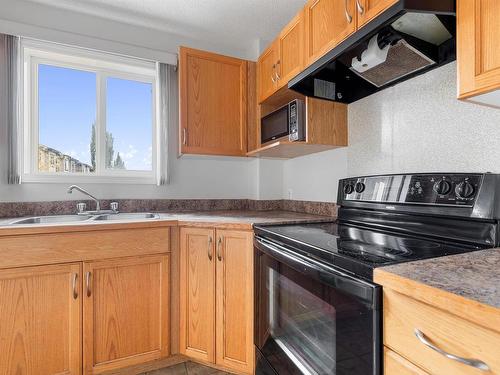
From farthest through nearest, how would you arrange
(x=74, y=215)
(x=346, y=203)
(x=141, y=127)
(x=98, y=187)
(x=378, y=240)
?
(x=141, y=127)
(x=98, y=187)
(x=74, y=215)
(x=346, y=203)
(x=378, y=240)

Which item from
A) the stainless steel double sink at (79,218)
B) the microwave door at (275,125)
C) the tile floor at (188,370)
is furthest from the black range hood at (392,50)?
the tile floor at (188,370)

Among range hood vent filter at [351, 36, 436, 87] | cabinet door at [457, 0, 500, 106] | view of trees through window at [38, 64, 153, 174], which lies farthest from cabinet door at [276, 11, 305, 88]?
view of trees through window at [38, 64, 153, 174]

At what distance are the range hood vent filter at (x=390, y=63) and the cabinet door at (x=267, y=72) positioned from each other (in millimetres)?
632

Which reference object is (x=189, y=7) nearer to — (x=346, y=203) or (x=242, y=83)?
(x=242, y=83)

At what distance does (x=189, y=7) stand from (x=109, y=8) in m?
0.57

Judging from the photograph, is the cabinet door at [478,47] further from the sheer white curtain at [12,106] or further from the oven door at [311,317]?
the sheer white curtain at [12,106]

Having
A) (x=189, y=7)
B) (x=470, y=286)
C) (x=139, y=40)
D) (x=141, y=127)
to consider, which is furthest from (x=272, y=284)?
(x=139, y=40)

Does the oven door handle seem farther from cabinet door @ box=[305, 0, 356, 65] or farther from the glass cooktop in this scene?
cabinet door @ box=[305, 0, 356, 65]

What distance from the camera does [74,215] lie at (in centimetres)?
194

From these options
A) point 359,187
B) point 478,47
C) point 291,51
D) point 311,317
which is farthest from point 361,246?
point 291,51

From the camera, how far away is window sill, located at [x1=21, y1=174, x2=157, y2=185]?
6.41 ft

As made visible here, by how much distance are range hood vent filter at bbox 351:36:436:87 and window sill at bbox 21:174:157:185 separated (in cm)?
169

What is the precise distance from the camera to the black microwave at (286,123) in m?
1.64

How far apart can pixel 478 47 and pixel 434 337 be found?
79 centimetres
